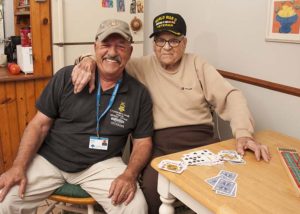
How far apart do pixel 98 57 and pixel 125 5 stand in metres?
1.04

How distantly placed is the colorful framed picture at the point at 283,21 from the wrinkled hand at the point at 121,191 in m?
1.23

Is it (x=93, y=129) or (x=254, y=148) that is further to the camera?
(x=93, y=129)

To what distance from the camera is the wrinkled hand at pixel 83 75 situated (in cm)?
160

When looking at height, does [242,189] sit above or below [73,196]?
above

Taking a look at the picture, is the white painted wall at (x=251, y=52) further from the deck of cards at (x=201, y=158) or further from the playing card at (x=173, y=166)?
the playing card at (x=173, y=166)

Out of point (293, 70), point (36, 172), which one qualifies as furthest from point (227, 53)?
point (36, 172)

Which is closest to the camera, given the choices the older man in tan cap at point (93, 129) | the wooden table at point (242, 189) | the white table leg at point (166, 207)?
the wooden table at point (242, 189)

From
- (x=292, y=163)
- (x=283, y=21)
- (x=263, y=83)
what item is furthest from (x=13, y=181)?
(x=283, y=21)

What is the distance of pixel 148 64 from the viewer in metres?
1.94

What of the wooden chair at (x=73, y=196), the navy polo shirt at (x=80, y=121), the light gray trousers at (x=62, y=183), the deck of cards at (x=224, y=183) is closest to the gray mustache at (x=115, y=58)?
the navy polo shirt at (x=80, y=121)

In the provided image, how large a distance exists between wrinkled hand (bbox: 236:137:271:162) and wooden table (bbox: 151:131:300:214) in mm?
24

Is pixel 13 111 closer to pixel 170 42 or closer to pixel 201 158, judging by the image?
pixel 170 42

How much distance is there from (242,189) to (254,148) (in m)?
0.34

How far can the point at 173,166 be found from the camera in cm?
124
